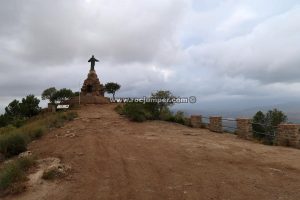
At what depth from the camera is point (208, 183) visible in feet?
28.8

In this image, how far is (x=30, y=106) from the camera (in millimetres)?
46219

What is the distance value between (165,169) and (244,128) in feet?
30.1

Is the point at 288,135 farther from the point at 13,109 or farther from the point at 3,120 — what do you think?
the point at 13,109

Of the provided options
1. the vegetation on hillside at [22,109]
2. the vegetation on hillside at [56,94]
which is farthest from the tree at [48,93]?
the vegetation on hillside at [22,109]

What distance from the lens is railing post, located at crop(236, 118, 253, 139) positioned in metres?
17.8

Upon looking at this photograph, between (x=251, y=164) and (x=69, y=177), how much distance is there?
6.21 meters

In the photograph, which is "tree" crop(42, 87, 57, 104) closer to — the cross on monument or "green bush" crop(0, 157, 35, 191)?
the cross on monument

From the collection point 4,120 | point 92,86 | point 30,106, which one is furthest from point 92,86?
point 4,120

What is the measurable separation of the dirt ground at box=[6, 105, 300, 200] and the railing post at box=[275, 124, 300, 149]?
1482 mm

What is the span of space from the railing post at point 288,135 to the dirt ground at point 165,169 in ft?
4.86

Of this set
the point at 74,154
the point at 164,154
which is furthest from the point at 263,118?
the point at 74,154

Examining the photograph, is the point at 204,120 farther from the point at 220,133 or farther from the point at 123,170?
the point at 123,170

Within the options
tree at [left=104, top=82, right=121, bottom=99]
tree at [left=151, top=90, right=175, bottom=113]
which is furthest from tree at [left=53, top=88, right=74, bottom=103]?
tree at [left=151, top=90, right=175, bottom=113]

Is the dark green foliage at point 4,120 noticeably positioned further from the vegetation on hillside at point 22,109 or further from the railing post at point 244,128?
the railing post at point 244,128
